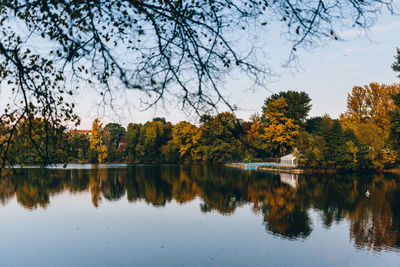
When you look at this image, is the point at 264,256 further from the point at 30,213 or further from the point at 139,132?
the point at 139,132

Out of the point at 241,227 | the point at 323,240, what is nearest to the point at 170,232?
the point at 241,227

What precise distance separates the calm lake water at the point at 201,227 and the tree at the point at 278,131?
1233 inches

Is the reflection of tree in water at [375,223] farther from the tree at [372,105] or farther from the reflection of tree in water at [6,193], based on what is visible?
the tree at [372,105]

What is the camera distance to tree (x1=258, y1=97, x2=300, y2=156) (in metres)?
69.4

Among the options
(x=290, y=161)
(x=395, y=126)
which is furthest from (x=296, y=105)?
(x=395, y=126)

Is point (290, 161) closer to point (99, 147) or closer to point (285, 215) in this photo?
point (285, 215)

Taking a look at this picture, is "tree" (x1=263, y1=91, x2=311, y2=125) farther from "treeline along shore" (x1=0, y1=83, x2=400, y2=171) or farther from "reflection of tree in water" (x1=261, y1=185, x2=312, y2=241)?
"reflection of tree in water" (x1=261, y1=185, x2=312, y2=241)

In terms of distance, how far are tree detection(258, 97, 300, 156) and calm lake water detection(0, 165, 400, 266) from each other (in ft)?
103

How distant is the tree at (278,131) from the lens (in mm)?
69375

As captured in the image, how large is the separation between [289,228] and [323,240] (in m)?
3.00

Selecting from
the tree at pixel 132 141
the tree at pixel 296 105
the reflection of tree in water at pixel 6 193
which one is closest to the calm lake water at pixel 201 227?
the reflection of tree in water at pixel 6 193

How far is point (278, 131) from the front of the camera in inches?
2744

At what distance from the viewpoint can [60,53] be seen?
Result: 6.95m

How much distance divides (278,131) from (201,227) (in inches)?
1929
